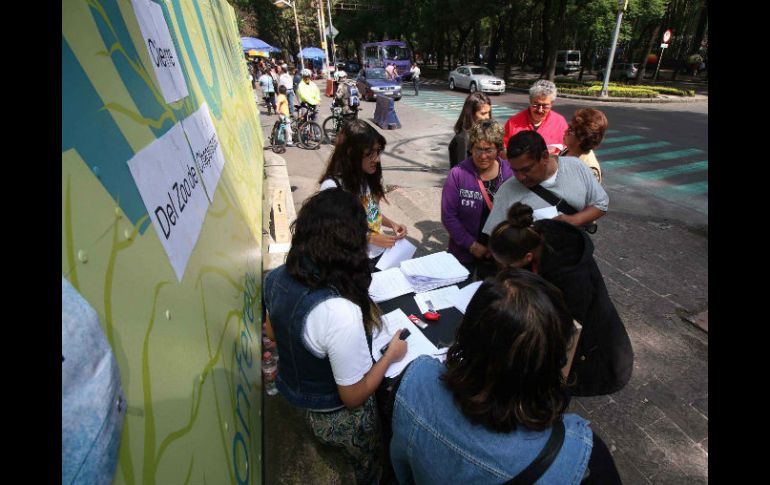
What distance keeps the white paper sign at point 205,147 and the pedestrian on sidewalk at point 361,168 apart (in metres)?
0.68

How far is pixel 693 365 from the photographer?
298cm

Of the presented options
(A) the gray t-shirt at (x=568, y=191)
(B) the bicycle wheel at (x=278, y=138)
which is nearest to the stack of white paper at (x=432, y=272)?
(A) the gray t-shirt at (x=568, y=191)

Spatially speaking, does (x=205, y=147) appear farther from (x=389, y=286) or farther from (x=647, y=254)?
(x=647, y=254)

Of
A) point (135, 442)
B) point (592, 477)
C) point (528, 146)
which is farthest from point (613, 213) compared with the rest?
point (135, 442)

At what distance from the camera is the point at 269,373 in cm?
241

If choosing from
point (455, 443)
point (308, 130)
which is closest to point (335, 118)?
point (308, 130)

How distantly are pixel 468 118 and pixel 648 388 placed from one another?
264cm

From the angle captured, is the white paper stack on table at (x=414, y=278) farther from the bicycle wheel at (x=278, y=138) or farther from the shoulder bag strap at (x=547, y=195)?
the bicycle wheel at (x=278, y=138)

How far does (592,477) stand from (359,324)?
798mm

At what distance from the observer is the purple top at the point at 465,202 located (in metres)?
2.86

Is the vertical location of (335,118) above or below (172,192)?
below

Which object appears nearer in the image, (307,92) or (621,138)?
(307,92)

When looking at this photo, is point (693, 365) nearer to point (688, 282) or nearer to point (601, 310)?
point (688, 282)

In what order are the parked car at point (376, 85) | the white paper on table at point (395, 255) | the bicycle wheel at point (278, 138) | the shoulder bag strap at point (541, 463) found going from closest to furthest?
the shoulder bag strap at point (541, 463) < the white paper on table at point (395, 255) < the bicycle wheel at point (278, 138) < the parked car at point (376, 85)
